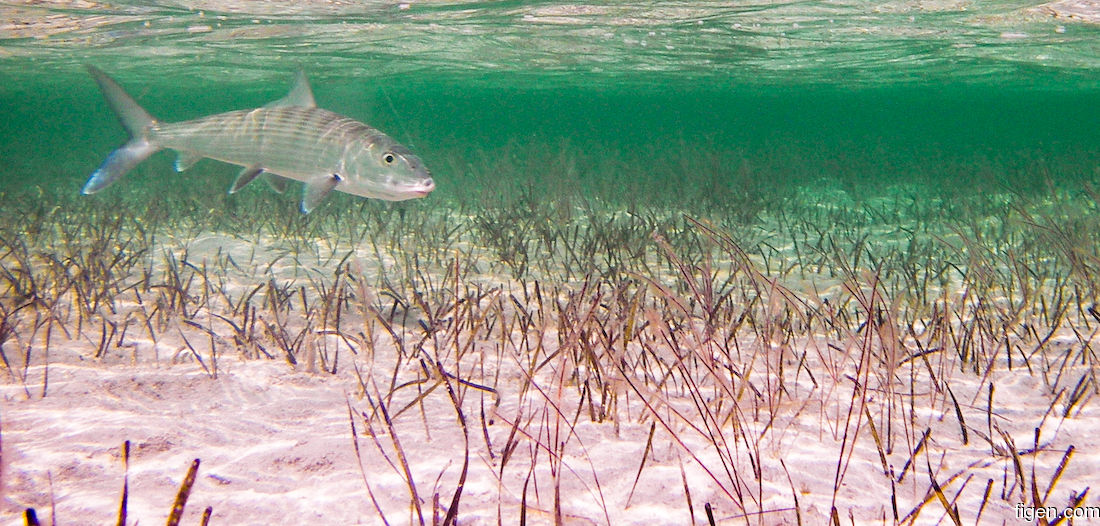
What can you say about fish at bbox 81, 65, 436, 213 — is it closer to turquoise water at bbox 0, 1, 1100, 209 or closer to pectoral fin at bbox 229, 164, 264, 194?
pectoral fin at bbox 229, 164, 264, 194

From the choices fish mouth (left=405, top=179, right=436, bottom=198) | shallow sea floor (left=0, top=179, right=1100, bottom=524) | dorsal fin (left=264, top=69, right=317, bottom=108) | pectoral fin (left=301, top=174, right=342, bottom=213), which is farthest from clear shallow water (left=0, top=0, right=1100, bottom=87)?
shallow sea floor (left=0, top=179, right=1100, bottom=524)

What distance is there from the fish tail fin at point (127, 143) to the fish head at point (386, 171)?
8.42 feet

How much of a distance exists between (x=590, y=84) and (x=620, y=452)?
3723cm

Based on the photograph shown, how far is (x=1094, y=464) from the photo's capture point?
9.75ft

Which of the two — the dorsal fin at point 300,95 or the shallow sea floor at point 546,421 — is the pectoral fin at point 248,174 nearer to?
the dorsal fin at point 300,95

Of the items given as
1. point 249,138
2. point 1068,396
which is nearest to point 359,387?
point 249,138

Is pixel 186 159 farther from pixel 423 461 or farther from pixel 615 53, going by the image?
pixel 615 53

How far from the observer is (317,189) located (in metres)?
5.59

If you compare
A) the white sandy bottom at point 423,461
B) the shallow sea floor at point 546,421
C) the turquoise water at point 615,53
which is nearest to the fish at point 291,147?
the shallow sea floor at point 546,421

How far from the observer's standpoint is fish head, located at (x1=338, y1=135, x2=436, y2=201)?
5.20 metres

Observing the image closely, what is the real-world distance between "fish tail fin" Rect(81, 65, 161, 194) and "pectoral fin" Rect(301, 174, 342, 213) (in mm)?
2055

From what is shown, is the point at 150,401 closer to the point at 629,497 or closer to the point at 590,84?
the point at 629,497

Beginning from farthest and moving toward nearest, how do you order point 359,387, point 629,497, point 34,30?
point 34,30
point 359,387
point 629,497

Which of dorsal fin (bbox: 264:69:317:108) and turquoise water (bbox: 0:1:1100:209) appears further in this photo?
turquoise water (bbox: 0:1:1100:209)
